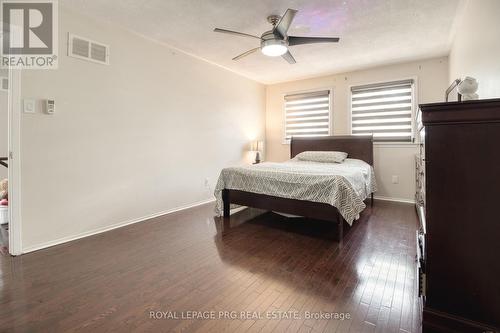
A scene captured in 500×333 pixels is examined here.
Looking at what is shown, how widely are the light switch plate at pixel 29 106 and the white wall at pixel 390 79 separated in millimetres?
4525

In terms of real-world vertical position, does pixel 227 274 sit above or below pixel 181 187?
below

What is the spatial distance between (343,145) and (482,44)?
279 centimetres

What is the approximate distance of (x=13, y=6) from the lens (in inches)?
93.6

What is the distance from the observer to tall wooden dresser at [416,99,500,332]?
3.85ft

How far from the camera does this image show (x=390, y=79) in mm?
4438

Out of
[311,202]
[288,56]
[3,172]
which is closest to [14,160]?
[3,172]

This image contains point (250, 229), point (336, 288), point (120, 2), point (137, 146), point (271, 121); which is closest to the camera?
point (336, 288)

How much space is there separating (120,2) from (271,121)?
3926 millimetres

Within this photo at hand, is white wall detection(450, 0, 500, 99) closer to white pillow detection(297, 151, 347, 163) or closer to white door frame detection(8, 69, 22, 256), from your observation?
white pillow detection(297, 151, 347, 163)

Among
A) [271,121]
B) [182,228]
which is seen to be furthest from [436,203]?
[271,121]

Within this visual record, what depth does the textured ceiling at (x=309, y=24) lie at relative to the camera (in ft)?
8.39

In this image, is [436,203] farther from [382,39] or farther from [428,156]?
[382,39]

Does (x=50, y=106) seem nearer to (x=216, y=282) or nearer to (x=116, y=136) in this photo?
(x=116, y=136)

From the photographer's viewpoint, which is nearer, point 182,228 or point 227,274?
point 227,274
